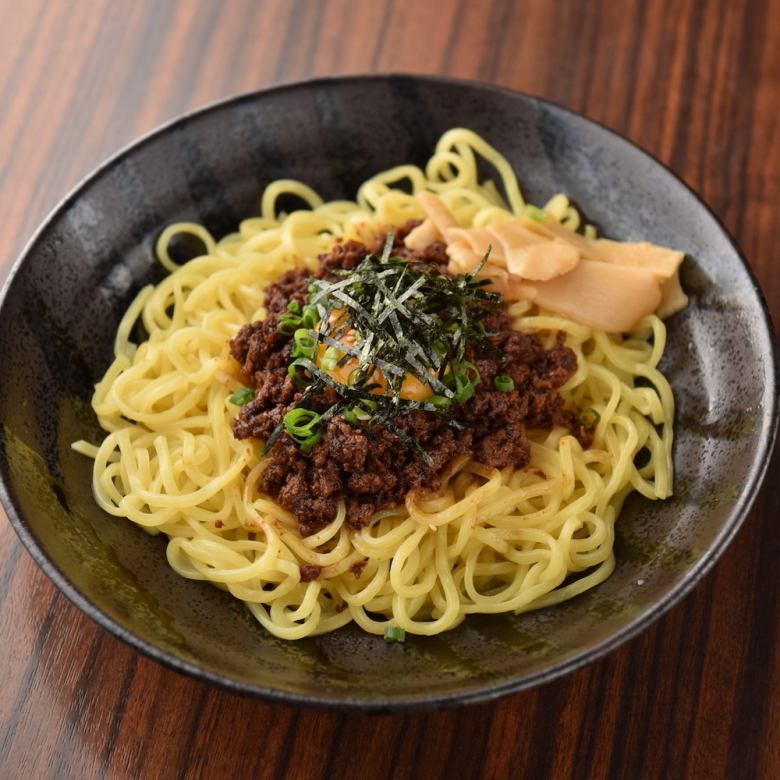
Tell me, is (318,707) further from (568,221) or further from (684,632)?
(568,221)

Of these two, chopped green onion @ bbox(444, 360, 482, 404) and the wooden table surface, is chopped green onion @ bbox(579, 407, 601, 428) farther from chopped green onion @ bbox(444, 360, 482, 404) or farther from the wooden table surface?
the wooden table surface

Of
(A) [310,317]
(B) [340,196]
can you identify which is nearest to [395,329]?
(A) [310,317]

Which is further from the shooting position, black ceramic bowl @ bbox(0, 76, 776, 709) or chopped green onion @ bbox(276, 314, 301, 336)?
chopped green onion @ bbox(276, 314, 301, 336)

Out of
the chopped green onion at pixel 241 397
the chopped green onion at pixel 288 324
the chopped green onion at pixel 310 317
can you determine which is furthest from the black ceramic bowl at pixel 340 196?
the chopped green onion at pixel 310 317

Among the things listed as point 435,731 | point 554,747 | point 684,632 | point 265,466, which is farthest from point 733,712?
point 265,466

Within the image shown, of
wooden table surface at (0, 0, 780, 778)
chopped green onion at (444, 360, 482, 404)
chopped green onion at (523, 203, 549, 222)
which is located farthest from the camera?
chopped green onion at (523, 203, 549, 222)

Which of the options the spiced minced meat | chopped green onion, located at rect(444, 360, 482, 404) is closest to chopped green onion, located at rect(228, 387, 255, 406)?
the spiced minced meat

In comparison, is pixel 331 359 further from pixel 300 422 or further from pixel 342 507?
pixel 342 507
